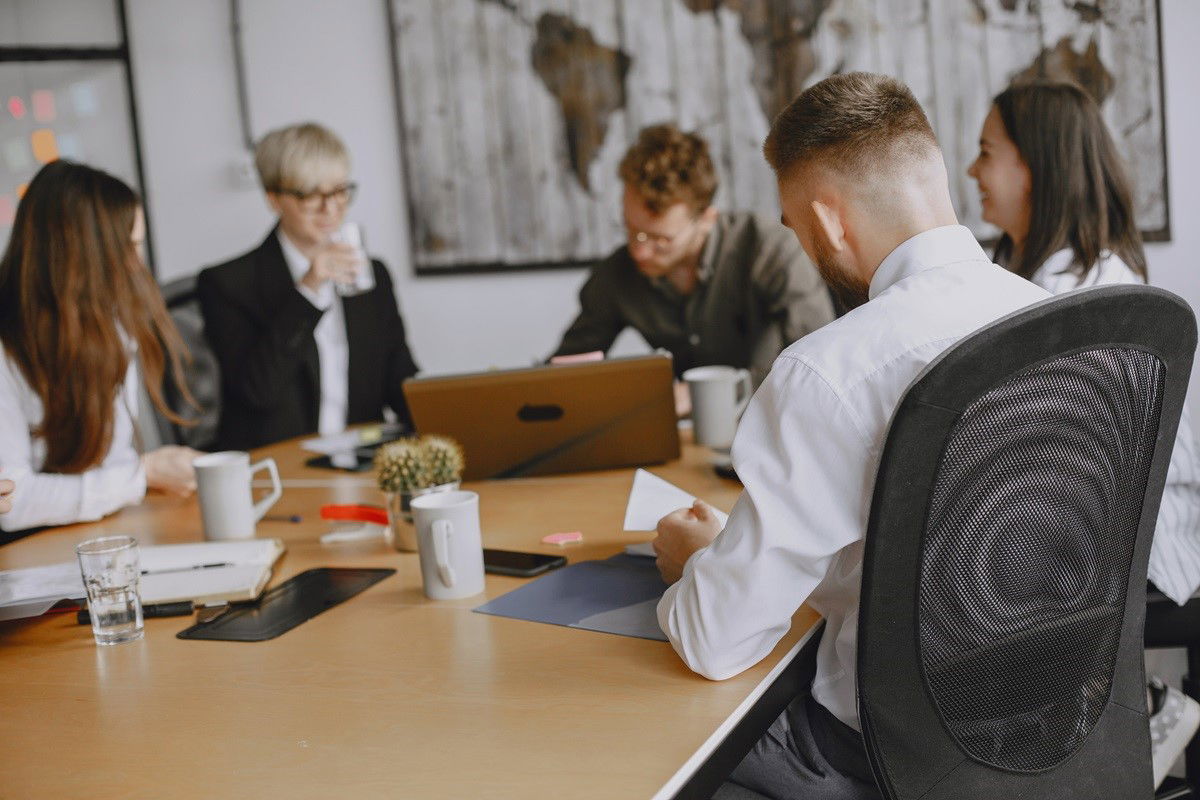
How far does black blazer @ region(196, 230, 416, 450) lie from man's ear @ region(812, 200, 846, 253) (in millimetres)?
1743

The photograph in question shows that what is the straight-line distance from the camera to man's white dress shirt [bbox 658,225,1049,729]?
40.8 inches

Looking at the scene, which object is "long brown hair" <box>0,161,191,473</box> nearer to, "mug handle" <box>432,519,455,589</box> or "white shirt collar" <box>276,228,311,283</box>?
"white shirt collar" <box>276,228,311,283</box>

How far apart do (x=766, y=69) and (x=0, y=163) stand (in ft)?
8.24

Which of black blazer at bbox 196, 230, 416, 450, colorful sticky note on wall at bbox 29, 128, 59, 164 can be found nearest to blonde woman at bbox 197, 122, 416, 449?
black blazer at bbox 196, 230, 416, 450

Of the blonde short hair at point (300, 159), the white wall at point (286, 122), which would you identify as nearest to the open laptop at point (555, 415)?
the blonde short hair at point (300, 159)

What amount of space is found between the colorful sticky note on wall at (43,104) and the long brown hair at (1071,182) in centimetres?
323

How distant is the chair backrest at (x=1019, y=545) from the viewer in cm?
95

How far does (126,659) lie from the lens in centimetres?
126


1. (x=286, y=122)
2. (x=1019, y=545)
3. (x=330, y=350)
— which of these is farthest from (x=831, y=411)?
(x=286, y=122)

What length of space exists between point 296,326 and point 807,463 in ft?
6.73

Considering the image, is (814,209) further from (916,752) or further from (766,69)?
(766,69)

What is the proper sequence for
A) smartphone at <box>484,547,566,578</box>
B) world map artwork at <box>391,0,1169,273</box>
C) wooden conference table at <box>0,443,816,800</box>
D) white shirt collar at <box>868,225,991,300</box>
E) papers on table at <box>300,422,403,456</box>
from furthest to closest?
1. world map artwork at <box>391,0,1169,273</box>
2. papers on table at <box>300,422,403,456</box>
3. smartphone at <box>484,547,566,578</box>
4. white shirt collar at <box>868,225,991,300</box>
5. wooden conference table at <box>0,443,816,800</box>

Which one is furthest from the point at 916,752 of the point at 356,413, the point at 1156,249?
the point at 1156,249

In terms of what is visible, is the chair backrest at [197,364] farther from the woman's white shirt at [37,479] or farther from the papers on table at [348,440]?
the woman's white shirt at [37,479]
